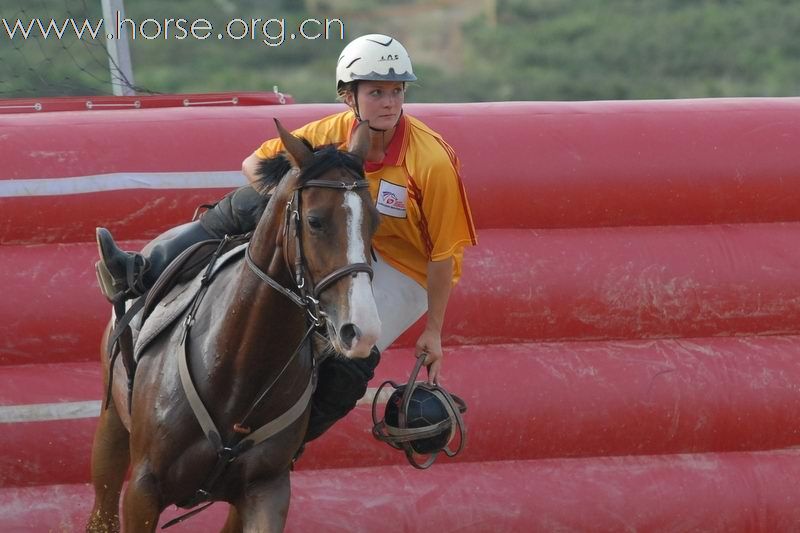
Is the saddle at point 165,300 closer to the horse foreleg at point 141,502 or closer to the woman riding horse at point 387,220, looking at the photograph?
the woman riding horse at point 387,220

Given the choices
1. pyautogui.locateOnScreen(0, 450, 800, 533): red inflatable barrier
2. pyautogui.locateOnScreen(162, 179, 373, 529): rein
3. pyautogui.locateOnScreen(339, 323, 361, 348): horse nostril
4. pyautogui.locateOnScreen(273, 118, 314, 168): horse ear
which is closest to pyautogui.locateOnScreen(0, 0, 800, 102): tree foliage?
pyautogui.locateOnScreen(0, 450, 800, 533): red inflatable barrier

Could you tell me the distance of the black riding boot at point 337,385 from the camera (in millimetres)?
4906

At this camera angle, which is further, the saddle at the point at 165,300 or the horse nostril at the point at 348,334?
the saddle at the point at 165,300

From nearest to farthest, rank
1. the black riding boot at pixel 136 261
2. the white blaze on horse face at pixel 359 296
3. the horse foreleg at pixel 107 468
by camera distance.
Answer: the white blaze on horse face at pixel 359 296 < the black riding boot at pixel 136 261 < the horse foreleg at pixel 107 468

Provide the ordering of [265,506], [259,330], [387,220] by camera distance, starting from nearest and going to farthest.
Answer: [259,330]
[265,506]
[387,220]

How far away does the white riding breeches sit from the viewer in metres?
5.05

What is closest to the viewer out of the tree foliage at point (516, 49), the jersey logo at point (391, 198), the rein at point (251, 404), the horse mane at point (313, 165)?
the horse mane at point (313, 165)

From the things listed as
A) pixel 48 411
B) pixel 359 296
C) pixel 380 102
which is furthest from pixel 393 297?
pixel 48 411

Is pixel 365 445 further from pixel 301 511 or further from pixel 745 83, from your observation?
pixel 745 83

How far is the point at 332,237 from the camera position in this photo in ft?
13.0

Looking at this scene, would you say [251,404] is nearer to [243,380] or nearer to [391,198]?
[243,380]

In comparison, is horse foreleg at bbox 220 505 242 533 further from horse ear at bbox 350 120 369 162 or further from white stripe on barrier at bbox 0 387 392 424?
horse ear at bbox 350 120 369 162

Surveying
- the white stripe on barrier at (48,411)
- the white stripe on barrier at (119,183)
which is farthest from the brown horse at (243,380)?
the white stripe on barrier at (119,183)

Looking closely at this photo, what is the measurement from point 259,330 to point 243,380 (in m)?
0.21
